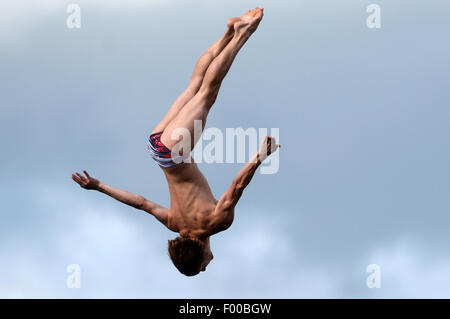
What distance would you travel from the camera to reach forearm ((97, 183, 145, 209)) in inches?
499

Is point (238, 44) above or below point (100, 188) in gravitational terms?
above

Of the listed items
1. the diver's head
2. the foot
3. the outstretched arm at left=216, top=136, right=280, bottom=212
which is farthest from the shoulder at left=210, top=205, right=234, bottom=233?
the foot

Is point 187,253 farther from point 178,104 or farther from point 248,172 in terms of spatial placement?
point 178,104

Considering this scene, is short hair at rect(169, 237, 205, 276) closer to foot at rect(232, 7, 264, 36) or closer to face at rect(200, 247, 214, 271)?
face at rect(200, 247, 214, 271)

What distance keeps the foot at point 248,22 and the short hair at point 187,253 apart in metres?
3.58

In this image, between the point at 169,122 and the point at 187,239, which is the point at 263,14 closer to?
the point at 169,122

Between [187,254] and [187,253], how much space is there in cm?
2

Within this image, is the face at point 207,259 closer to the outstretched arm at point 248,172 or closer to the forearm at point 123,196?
the outstretched arm at point 248,172

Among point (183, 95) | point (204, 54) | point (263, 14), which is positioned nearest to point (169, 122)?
point (183, 95)

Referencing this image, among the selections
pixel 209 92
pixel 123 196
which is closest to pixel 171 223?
pixel 123 196

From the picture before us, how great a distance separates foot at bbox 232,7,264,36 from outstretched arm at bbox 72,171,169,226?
3.30 metres

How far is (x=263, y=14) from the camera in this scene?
12430mm

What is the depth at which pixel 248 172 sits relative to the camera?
11.3 meters

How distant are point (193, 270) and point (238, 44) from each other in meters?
3.82
